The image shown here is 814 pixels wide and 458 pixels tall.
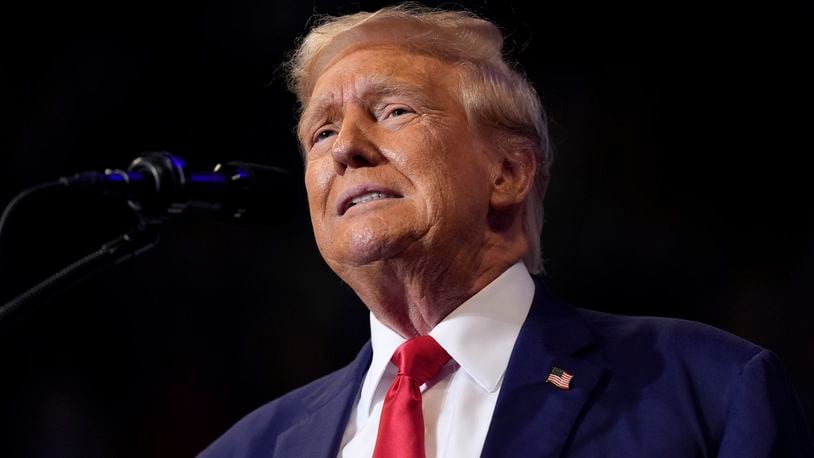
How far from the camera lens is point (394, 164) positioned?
6.67 feet

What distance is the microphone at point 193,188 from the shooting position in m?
1.69

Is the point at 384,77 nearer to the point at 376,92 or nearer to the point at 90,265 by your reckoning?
the point at 376,92

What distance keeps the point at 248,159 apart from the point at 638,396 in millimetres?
1932

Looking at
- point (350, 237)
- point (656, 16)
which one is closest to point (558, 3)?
point (656, 16)

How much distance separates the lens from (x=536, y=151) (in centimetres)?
233

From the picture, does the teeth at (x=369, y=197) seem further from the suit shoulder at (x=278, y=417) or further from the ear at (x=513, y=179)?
the suit shoulder at (x=278, y=417)

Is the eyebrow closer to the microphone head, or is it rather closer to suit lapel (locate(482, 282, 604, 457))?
the microphone head

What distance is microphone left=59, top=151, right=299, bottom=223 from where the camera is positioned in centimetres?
169

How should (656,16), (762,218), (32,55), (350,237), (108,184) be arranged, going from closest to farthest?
1. (108,184)
2. (350,237)
3. (762,218)
4. (656,16)
5. (32,55)

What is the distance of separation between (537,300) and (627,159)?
0.94 metres

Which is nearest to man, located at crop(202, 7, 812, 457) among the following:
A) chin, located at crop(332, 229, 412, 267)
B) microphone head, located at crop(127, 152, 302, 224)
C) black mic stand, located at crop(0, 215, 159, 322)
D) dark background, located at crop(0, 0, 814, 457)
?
chin, located at crop(332, 229, 412, 267)

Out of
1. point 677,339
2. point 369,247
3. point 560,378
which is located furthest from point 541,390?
point 369,247

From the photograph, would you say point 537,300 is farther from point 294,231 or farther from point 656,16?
point 294,231

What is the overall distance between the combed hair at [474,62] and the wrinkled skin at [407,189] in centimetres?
3
